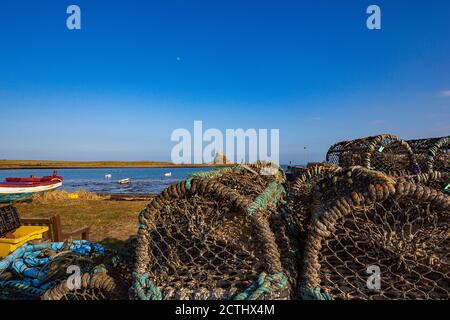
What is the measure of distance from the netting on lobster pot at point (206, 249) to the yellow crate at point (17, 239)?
2.70 meters

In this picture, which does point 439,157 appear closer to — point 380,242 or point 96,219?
point 380,242

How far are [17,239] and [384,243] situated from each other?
418 cm

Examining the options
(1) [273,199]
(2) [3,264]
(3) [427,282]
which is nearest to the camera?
(3) [427,282]

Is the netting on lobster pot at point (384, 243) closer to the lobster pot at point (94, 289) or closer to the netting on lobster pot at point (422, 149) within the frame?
the lobster pot at point (94, 289)

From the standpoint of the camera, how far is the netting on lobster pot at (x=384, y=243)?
5.07 feet

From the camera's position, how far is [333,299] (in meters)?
1.56

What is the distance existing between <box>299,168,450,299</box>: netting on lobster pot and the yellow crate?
3728 millimetres

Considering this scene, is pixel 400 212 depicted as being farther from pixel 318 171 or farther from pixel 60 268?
pixel 60 268

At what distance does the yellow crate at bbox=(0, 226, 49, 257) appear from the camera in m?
3.57

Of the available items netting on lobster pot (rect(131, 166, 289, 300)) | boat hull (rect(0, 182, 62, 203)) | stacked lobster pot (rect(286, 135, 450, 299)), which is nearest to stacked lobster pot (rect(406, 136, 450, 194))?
stacked lobster pot (rect(286, 135, 450, 299))

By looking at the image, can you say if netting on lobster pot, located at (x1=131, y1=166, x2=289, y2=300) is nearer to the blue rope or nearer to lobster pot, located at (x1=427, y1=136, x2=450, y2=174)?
the blue rope

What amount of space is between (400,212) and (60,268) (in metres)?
2.78

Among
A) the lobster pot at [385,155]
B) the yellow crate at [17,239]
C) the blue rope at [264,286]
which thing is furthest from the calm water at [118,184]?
the lobster pot at [385,155]

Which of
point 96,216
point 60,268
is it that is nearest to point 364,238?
point 60,268
